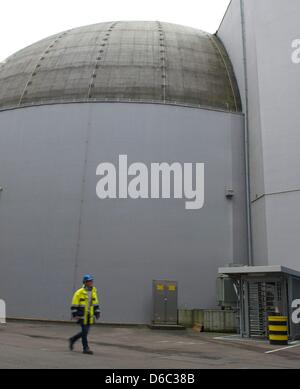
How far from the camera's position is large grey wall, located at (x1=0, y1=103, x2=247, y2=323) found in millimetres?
20703

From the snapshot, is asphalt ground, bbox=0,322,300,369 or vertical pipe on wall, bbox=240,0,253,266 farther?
vertical pipe on wall, bbox=240,0,253,266

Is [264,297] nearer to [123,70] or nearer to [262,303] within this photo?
[262,303]

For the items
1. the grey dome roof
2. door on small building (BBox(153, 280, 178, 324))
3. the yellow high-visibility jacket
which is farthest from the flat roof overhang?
the grey dome roof

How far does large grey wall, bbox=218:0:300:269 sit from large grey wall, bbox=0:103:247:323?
1.46 meters

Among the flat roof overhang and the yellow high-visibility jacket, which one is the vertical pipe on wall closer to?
the flat roof overhang

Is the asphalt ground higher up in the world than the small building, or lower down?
lower down

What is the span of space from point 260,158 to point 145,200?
18.5ft

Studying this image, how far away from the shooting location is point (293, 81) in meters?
20.4

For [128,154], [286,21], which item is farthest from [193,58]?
[128,154]

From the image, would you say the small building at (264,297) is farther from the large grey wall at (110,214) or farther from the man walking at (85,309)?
the man walking at (85,309)

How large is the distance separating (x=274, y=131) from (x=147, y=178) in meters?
6.16

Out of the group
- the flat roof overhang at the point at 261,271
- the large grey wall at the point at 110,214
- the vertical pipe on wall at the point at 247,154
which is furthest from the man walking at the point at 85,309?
the vertical pipe on wall at the point at 247,154

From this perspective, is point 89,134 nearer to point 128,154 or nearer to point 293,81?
point 128,154

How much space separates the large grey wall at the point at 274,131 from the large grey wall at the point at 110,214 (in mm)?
1463
